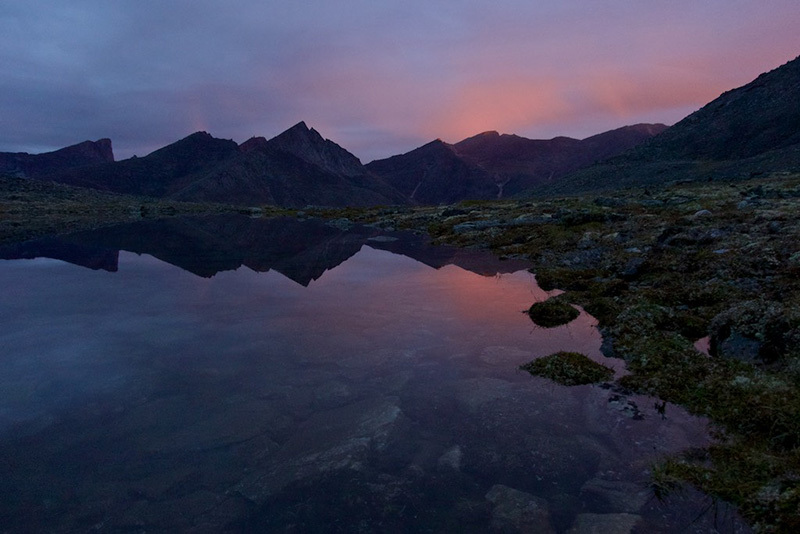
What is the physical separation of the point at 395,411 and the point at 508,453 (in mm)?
2342

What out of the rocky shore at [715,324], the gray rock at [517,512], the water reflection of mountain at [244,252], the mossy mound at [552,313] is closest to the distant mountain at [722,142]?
the water reflection of mountain at [244,252]

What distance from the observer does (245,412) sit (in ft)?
28.1

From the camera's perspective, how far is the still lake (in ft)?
19.6

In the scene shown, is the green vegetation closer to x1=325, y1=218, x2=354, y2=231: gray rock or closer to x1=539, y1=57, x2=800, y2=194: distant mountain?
x1=325, y1=218, x2=354, y2=231: gray rock

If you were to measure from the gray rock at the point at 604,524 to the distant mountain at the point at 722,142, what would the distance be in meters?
89.2

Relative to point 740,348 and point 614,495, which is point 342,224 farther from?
point 614,495

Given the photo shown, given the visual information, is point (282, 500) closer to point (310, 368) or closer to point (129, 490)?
point (129, 490)

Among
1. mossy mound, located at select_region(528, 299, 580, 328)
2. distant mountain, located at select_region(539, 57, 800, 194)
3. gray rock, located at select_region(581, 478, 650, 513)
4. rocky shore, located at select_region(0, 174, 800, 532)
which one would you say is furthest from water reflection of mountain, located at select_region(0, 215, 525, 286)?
distant mountain, located at select_region(539, 57, 800, 194)

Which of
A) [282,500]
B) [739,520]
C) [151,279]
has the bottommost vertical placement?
[739,520]

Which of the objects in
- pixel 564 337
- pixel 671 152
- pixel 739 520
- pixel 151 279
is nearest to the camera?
pixel 739 520

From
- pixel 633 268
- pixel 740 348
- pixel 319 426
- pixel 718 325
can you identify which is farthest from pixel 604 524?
pixel 633 268

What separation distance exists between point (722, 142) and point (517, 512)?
128957mm

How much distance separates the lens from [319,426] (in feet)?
26.7

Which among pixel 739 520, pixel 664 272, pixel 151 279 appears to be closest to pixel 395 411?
pixel 739 520
